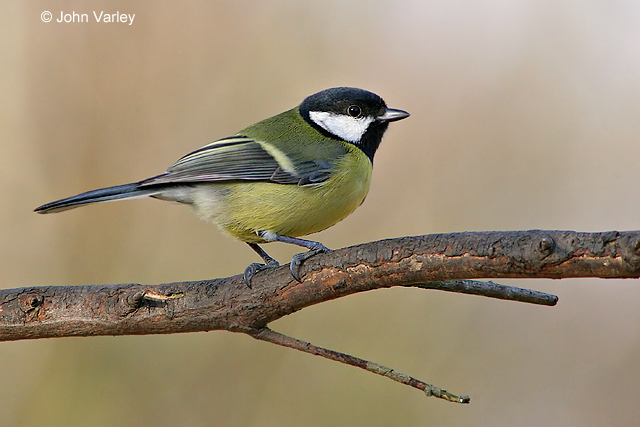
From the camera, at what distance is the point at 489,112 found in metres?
4.13

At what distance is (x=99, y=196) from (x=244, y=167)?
66 cm

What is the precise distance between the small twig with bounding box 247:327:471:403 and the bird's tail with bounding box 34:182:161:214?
94 centimetres

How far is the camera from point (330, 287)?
6.50ft

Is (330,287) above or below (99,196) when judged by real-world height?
below

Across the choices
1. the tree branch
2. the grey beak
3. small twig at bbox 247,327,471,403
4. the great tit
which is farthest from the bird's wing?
small twig at bbox 247,327,471,403

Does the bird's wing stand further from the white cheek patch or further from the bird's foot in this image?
the bird's foot

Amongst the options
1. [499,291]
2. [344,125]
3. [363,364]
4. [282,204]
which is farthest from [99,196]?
[499,291]

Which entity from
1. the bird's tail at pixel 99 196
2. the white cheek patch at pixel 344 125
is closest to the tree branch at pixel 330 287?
the bird's tail at pixel 99 196

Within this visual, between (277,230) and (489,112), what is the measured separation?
202 centimetres

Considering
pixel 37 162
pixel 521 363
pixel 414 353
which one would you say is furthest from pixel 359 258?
pixel 37 162

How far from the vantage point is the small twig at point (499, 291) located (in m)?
1.92

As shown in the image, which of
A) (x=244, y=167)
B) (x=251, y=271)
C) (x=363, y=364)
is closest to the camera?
(x=363, y=364)

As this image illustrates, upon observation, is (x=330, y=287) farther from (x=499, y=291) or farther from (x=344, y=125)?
(x=344, y=125)

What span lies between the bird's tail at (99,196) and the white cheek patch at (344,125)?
0.94m
